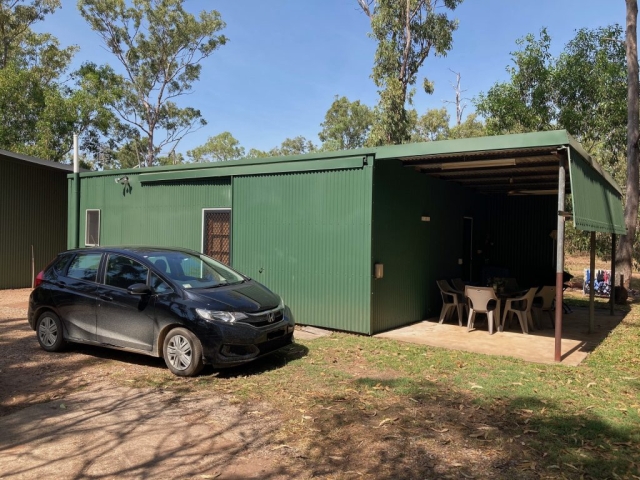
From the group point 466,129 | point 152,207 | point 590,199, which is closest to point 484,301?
point 590,199

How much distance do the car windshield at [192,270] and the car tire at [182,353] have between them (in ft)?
1.87

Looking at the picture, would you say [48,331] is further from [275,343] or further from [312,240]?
[312,240]

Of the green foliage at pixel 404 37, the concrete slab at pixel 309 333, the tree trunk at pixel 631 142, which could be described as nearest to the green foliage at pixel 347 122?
the green foliage at pixel 404 37

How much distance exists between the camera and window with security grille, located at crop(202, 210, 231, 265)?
949 cm

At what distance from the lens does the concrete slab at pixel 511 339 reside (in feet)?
22.6

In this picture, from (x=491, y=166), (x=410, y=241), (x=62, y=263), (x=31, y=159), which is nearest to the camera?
(x=62, y=263)

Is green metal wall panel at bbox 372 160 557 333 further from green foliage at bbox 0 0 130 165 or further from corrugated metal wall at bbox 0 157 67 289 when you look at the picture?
green foliage at bbox 0 0 130 165

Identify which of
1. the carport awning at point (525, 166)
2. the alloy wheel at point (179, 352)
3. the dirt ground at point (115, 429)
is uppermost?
the carport awning at point (525, 166)

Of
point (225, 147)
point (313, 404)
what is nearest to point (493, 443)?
point (313, 404)

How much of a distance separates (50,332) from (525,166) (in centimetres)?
779

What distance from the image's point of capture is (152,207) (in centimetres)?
1047

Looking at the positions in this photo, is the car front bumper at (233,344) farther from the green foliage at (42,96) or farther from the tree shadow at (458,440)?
the green foliage at (42,96)

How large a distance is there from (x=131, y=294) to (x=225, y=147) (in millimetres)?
54353

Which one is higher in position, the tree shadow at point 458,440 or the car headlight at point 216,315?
the car headlight at point 216,315
